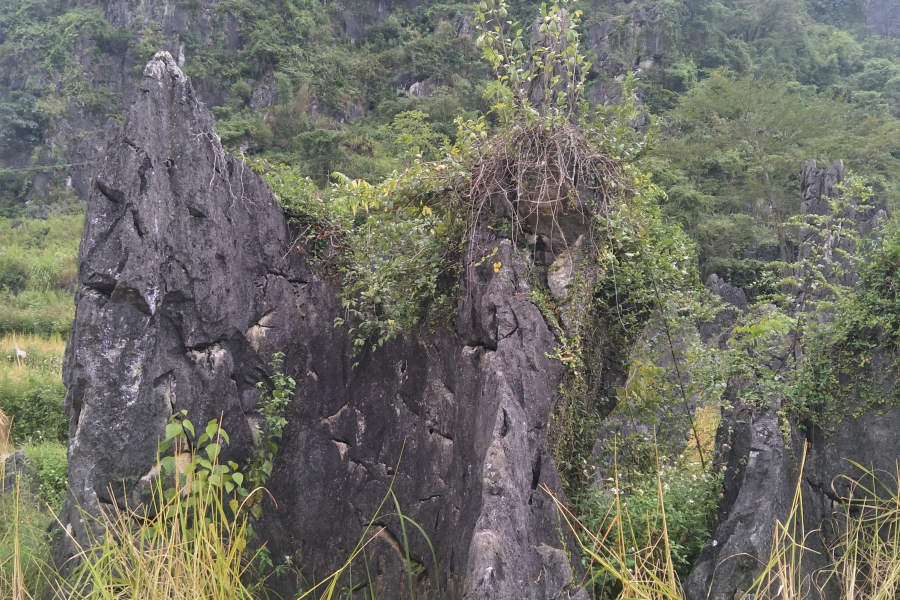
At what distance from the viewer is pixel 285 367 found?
15.1 feet

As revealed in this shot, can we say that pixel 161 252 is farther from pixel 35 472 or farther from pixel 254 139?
pixel 254 139

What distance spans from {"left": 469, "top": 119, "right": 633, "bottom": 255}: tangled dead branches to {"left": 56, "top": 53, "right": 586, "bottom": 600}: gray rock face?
11.4 inches

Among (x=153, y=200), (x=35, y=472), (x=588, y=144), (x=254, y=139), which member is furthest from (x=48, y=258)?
(x=588, y=144)

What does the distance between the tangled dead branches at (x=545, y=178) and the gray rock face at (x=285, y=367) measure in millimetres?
290

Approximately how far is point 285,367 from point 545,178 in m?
2.24

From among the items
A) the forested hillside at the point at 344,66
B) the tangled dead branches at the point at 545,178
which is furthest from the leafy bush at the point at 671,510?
the forested hillside at the point at 344,66

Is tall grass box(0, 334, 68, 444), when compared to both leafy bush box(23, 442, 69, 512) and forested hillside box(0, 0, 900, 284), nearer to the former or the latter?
leafy bush box(23, 442, 69, 512)

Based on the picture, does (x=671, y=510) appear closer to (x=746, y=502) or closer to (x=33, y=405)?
(x=746, y=502)

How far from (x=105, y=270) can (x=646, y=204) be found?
3.37 metres

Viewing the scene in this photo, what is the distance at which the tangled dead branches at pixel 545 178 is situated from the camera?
373 centimetres

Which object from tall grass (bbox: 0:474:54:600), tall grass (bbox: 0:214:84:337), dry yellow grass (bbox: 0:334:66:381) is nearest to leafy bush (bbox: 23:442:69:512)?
tall grass (bbox: 0:474:54:600)

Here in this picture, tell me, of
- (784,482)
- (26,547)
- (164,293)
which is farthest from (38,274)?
(784,482)

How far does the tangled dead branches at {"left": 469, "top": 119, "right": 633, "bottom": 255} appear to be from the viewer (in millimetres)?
3732

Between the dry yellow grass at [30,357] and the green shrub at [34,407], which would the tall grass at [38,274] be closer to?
the dry yellow grass at [30,357]
